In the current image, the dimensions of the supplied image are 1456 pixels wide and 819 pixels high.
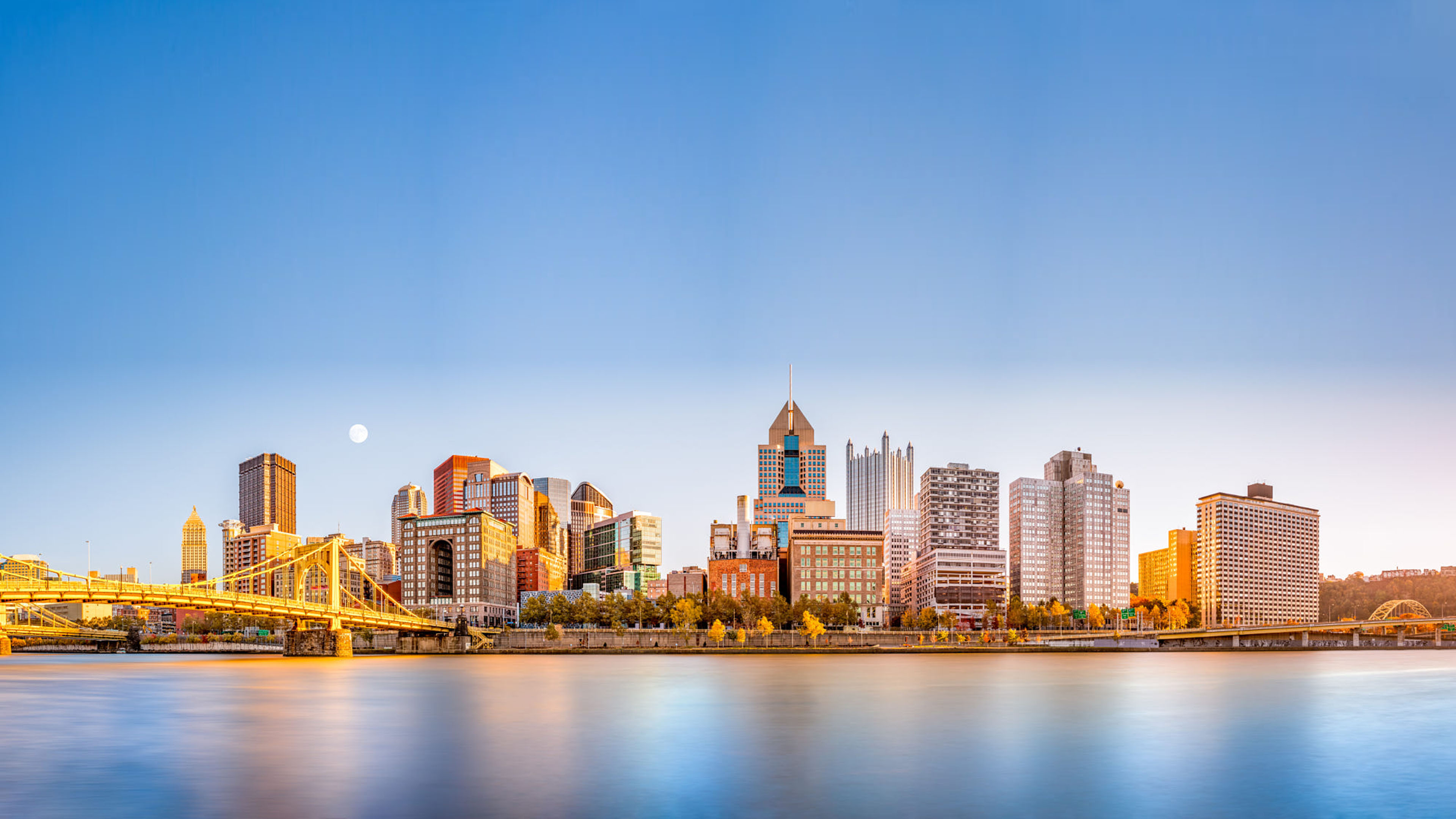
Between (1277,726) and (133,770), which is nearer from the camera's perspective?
(133,770)

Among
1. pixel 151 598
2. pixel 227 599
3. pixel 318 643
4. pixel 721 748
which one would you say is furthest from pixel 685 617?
pixel 721 748

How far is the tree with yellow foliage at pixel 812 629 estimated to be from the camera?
156m

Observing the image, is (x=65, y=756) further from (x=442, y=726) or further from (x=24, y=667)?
(x=24, y=667)

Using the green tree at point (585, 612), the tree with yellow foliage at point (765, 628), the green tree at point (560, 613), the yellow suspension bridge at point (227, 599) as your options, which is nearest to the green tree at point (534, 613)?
the green tree at point (560, 613)

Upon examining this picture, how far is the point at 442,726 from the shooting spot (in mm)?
48219

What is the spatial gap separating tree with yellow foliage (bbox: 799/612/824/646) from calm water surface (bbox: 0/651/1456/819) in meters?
74.8

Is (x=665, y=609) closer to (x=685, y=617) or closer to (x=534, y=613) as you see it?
(x=685, y=617)

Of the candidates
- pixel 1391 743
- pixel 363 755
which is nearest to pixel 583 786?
pixel 363 755

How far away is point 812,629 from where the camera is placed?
157m

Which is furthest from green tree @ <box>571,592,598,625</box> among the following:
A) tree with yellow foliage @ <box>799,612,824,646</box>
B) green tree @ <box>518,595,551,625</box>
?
tree with yellow foliage @ <box>799,612,824,646</box>

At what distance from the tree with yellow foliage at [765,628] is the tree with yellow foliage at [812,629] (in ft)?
13.0

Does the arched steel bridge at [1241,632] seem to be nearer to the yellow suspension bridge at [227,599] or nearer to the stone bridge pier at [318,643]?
the yellow suspension bridge at [227,599]

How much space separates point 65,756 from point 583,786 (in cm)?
1753

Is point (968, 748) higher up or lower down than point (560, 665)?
higher up
